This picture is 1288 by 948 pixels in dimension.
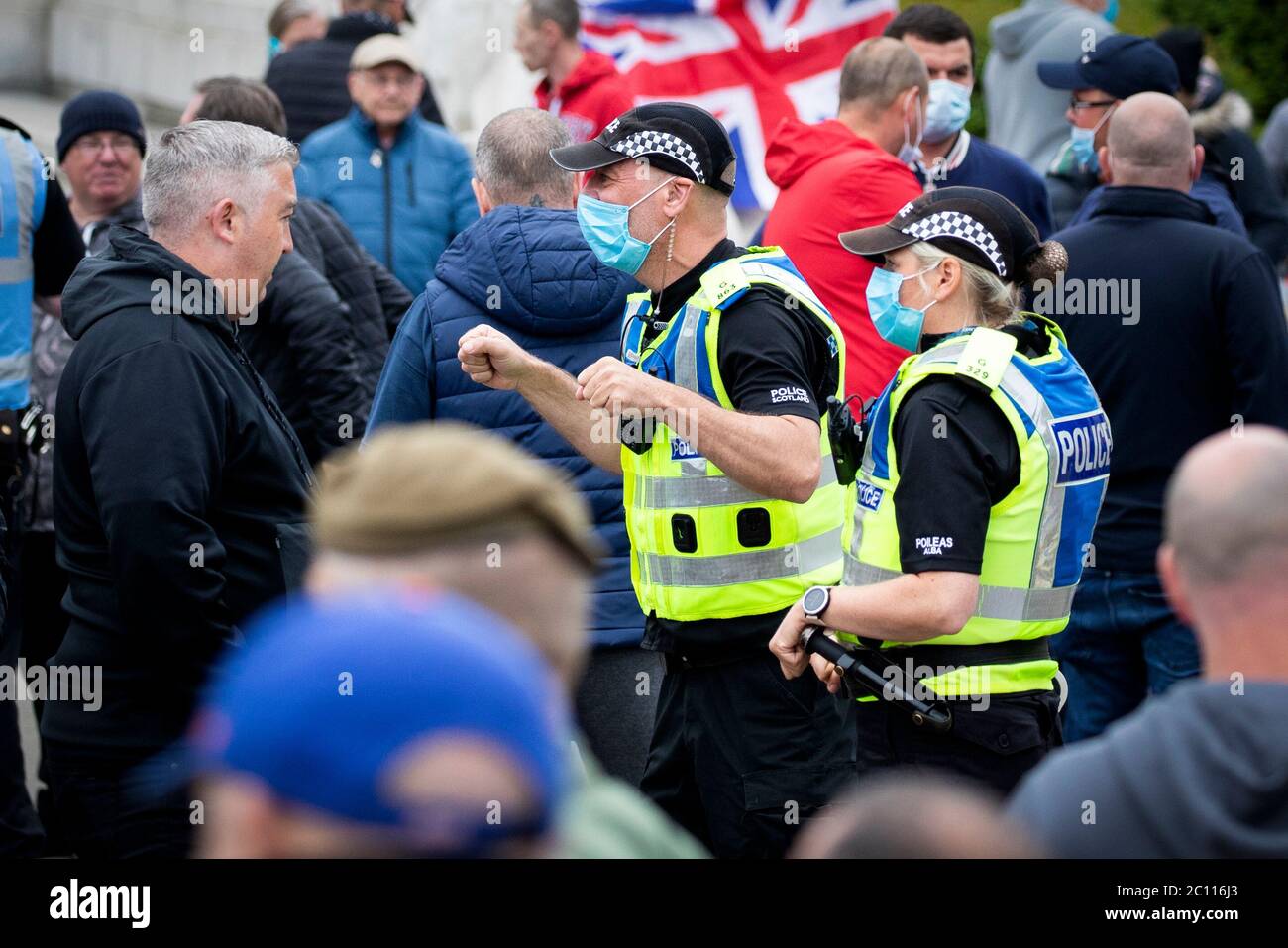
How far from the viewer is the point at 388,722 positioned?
144 cm

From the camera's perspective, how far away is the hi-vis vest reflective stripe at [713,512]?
407 cm

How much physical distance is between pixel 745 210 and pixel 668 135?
5883 millimetres

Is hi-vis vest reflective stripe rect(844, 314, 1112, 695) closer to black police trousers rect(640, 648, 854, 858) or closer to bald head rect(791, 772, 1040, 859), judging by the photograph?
black police trousers rect(640, 648, 854, 858)

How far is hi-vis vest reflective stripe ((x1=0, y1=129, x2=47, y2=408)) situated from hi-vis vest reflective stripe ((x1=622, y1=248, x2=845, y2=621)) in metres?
2.52

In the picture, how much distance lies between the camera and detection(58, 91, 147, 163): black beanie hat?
653 centimetres

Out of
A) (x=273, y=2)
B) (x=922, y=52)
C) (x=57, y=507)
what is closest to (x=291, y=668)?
(x=57, y=507)

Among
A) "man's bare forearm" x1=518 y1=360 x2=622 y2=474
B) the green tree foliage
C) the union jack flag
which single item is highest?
the green tree foliage

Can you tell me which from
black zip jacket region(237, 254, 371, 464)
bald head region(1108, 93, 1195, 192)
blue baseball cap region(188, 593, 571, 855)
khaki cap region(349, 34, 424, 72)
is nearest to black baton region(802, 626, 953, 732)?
blue baseball cap region(188, 593, 571, 855)

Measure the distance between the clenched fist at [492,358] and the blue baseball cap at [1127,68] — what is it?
3.72 m

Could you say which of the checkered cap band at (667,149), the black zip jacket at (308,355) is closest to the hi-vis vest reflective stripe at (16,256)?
the black zip jacket at (308,355)

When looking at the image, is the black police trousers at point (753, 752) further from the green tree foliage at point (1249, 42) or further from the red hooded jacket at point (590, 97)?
the green tree foliage at point (1249, 42)

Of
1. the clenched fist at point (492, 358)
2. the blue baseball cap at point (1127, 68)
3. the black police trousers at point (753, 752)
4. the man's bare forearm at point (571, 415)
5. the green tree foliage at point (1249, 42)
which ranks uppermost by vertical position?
the green tree foliage at point (1249, 42)

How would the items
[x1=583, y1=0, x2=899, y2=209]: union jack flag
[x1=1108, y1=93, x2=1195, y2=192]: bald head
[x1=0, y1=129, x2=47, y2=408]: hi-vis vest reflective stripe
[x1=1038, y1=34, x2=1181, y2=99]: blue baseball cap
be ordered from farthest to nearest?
1. [x1=583, y1=0, x2=899, y2=209]: union jack flag
2. [x1=1038, y1=34, x2=1181, y2=99]: blue baseball cap
3. [x1=1108, y1=93, x2=1195, y2=192]: bald head
4. [x1=0, y1=129, x2=47, y2=408]: hi-vis vest reflective stripe

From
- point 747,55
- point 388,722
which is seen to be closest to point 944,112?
point 747,55
